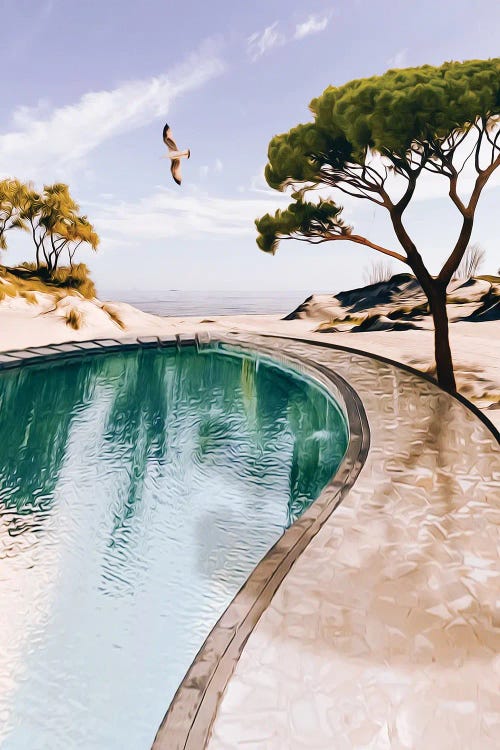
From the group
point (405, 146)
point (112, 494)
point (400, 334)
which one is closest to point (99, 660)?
point (112, 494)

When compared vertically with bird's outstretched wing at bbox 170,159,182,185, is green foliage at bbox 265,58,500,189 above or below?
below

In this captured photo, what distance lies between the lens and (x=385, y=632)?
285 cm

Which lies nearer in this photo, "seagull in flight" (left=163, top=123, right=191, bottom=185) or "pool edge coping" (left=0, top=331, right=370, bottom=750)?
"pool edge coping" (left=0, top=331, right=370, bottom=750)

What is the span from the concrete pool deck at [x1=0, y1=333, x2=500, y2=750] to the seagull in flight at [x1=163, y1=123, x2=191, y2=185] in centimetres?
1025

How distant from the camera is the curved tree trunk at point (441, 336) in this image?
830cm

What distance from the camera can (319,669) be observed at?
259 centimetres

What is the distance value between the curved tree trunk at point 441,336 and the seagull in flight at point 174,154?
7182 millimetres

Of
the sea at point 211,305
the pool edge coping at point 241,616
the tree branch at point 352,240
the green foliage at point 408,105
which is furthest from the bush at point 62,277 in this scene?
the pool edge coping at point 241,616

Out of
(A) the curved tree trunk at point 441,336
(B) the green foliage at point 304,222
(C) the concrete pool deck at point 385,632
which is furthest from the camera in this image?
(B) the green foliage at point 304,222

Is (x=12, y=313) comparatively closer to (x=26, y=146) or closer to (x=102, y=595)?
(x=26, y=146)

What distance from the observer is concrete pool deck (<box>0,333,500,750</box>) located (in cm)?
225

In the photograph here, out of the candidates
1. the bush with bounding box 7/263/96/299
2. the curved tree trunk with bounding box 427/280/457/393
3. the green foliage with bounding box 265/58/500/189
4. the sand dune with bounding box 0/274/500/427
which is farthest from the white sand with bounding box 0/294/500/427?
the green foliage with bounding box 265/58/500/189

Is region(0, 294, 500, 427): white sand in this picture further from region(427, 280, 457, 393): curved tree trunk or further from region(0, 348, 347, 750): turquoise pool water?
region(0, 348, 347, 750): turquoise pool water

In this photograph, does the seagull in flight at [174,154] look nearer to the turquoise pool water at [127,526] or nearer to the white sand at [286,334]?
the white sand at [286,334]
